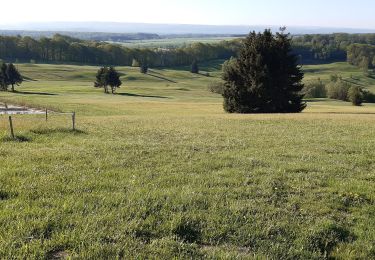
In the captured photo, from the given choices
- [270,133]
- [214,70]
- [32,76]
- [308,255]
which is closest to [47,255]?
[308,255]

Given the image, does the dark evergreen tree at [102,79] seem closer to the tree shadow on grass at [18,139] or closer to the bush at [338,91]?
the bush at [338,91]

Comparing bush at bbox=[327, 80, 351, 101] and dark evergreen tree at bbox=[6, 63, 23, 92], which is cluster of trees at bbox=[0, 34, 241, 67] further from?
bush at bbox=[327, 80, 351, 101]

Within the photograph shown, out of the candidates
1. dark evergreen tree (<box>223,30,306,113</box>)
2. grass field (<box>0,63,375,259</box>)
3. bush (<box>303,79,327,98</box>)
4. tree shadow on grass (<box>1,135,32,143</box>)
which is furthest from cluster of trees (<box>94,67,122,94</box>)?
grass field (<box>0,63,375,259</box>)

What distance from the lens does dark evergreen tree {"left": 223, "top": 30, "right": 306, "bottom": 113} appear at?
48.6 meters

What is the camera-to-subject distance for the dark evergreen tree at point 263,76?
4856 cm

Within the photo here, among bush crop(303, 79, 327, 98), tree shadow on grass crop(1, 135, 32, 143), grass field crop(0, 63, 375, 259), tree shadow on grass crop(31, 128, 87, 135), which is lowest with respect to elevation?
bush crop(303, 79, 327, 98)

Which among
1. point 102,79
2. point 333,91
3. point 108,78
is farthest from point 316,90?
point 102,79

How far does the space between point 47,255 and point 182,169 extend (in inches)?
224

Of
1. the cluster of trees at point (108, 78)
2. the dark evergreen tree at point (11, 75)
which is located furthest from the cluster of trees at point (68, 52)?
the dark evergreen tree at point (11, 75)

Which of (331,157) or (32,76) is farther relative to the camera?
(32,76)

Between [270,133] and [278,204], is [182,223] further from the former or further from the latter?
[270,133]

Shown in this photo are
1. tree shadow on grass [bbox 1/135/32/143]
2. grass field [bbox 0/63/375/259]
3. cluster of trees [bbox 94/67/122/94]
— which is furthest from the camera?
cluster of trees [bbox 94/67/122/94]

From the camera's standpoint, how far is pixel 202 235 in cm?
732

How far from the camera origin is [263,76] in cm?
4797
